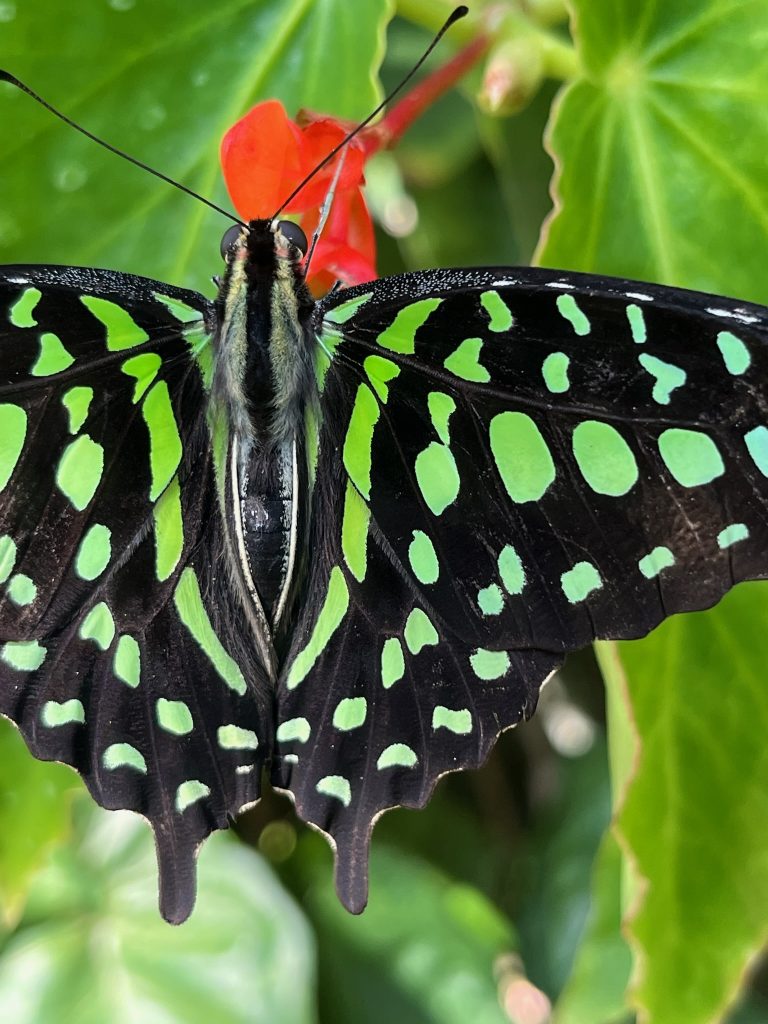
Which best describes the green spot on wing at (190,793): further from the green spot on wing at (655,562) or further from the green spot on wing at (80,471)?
the green spot on wing at (655,562)

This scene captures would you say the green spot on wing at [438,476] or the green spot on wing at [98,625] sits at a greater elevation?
the green spot on wing at [438,476]

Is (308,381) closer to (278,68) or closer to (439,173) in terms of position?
(278,68)

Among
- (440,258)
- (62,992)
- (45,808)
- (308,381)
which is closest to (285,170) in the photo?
(308,381)

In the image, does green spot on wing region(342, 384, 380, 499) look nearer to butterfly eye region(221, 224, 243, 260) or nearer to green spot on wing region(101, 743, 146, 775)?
butterfly eye region(221, 224, 243, 260)

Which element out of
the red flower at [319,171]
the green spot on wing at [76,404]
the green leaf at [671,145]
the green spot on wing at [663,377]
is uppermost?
the green leaf at [671,145]

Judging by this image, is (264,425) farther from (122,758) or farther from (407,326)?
(122,758)

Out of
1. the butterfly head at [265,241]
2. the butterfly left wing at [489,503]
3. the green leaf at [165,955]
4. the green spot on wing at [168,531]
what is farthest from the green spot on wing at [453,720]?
the green leaf at [165,955]

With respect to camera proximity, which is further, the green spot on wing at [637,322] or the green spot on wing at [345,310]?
the green spot on wing at [345,310]

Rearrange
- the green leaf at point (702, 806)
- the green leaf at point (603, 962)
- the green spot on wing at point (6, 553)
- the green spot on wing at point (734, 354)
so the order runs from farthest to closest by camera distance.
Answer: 1. the green leaf at point (603, 962)
2. the green leaf at point (702, 806)
3. the green spot on wing at point (6, 553)
4. the green spot on wing at point (734, 354)

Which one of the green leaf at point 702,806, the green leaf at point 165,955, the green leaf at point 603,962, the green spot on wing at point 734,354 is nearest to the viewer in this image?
the green spot on wing at point 734,354
